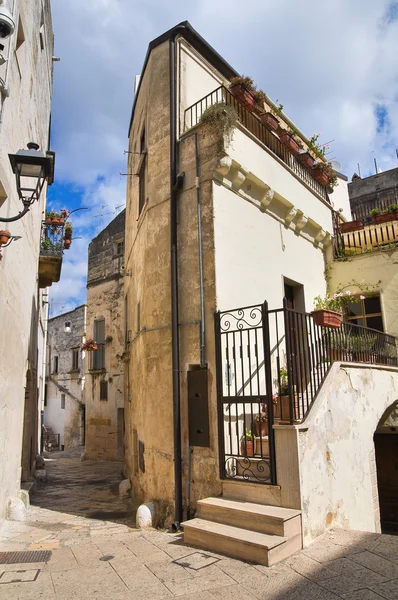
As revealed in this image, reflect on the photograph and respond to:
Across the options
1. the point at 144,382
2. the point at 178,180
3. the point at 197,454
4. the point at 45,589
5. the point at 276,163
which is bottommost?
the point at 45,589

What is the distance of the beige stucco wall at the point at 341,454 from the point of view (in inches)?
201

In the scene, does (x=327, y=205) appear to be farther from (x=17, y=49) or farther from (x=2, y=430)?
(x=2, y=430)

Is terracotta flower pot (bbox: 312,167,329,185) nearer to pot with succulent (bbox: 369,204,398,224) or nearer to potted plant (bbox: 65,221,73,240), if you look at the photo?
pot with succulent (bbox: 369,204,398,224)

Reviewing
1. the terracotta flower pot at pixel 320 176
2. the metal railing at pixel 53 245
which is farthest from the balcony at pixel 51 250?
the terracotta flower pot at pixel 320 176

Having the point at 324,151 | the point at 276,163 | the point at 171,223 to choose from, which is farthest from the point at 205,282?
the point at 324,151

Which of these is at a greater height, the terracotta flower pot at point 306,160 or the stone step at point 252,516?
the terracotta flower pot at point 306,160

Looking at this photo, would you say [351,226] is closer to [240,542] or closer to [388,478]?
[388,478]

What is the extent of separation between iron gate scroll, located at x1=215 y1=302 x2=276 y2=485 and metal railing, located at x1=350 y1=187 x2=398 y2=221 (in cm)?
1733

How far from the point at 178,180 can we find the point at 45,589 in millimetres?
6245

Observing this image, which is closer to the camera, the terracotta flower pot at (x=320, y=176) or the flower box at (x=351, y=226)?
the terracotta flower pot at (x=320, y=176)

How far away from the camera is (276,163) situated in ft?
29.8

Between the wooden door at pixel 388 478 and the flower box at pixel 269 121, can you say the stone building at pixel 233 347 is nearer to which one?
the flower box at pixel 269 121

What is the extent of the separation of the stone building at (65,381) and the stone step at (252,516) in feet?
66.0

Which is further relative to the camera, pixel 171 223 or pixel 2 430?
pixel 171 223
